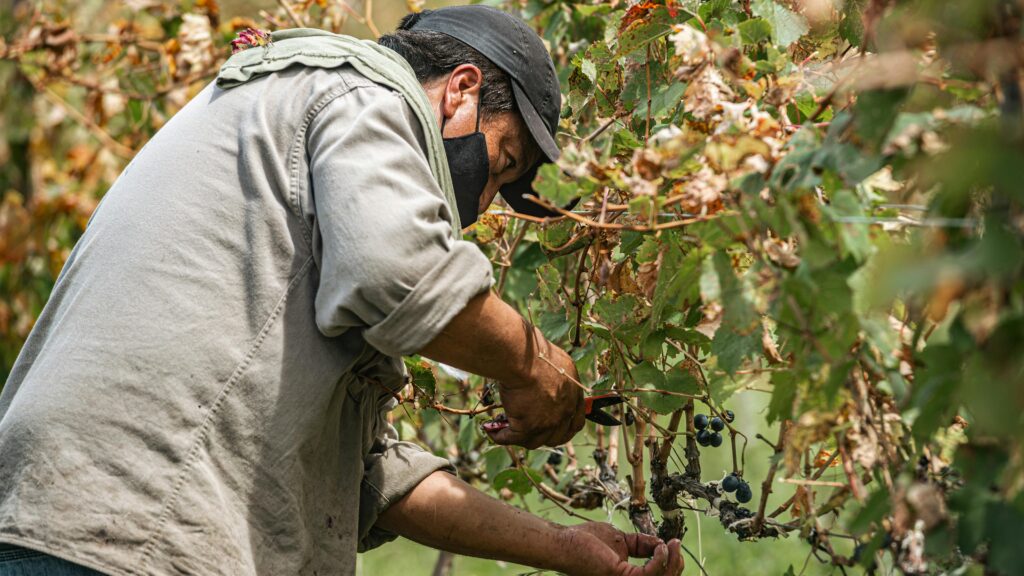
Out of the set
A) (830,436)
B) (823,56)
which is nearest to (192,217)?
(830,436)

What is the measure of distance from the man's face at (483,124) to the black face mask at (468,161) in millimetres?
12

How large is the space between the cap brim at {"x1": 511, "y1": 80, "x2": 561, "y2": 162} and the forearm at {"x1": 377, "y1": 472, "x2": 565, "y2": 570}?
72cm

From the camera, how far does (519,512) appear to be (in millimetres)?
2262

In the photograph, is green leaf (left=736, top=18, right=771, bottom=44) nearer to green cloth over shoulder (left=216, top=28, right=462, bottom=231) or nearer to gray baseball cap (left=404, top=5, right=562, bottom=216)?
gray baseball cap (left=404, top=5, right=562, bottom=216)

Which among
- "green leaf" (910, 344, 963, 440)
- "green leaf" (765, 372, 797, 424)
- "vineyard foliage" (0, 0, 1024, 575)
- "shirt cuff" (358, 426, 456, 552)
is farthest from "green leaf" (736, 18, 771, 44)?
"shirt cuff" (358, 426, 456, 552)

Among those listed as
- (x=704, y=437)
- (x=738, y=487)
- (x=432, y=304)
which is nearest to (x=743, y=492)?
(x=738, y=487)

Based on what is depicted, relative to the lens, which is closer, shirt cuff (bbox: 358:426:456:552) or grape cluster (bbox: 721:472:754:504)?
grape cluster (bbox: 721:472:754:504)

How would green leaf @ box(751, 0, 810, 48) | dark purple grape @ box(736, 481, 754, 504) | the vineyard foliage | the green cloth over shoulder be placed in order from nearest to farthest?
the vineyard foliage → the green cloth over shoulder → green leaf @ box(751, 0, 810, 48) → dark purple grape @ box(736, 481, 754, 504)

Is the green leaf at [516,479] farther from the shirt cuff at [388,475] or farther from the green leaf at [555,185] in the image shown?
the green leaf at [555,185]

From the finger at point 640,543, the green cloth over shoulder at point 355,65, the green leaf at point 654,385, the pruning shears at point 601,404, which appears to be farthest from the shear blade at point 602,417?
the green cloth over shoulder at point 355,65

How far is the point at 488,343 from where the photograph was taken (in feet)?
6.13

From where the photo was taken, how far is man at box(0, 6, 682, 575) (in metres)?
1.77

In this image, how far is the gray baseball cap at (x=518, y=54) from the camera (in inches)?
88.7

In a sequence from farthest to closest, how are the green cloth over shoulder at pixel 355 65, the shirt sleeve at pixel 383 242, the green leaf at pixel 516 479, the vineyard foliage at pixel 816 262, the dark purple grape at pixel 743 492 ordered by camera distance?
the green leaf at pixel 516 479 → the dark purple grape at pixel 743 492 → the green cloth over shoulder at pixel 355 65 → the shirt sleeve at pixel 383 242 → the vineyard foliage at pixel 816 262
